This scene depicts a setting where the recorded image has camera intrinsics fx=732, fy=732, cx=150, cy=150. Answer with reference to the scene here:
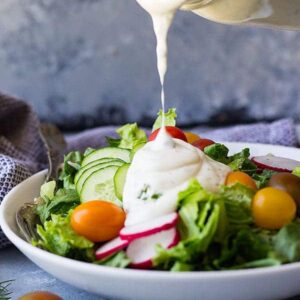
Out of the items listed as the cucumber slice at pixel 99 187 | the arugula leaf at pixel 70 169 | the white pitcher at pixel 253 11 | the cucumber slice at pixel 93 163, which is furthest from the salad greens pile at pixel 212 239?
the white pitcher at pixel 253 11

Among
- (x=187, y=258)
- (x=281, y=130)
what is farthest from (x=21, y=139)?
(x=187, y=258)

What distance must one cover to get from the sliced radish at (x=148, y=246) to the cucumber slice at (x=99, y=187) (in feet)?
→ 0.98

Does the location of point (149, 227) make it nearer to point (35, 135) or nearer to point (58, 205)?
point (58, 205)

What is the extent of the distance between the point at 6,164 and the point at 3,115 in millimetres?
601

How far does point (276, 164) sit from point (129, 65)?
A: 1.71m

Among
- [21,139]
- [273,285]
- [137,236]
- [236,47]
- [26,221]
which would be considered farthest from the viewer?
[236,47]

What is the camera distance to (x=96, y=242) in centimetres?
157

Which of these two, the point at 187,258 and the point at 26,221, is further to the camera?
the point at 26,221

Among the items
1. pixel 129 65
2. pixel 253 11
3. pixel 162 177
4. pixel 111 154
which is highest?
pixel 253 11

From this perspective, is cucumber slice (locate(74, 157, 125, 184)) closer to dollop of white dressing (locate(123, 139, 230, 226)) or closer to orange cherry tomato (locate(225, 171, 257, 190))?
dollop of white dressing (locate(123, 139, 230, 226))

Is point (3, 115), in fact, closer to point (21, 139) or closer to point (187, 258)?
point (21, 139)

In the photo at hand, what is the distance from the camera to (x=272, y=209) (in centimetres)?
152

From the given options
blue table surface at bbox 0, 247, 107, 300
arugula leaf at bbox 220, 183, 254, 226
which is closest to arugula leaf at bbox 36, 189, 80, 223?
blue table surface at bbox 0, 247, 107, 300

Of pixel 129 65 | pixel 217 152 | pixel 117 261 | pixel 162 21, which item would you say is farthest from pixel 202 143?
pixel 129 65
